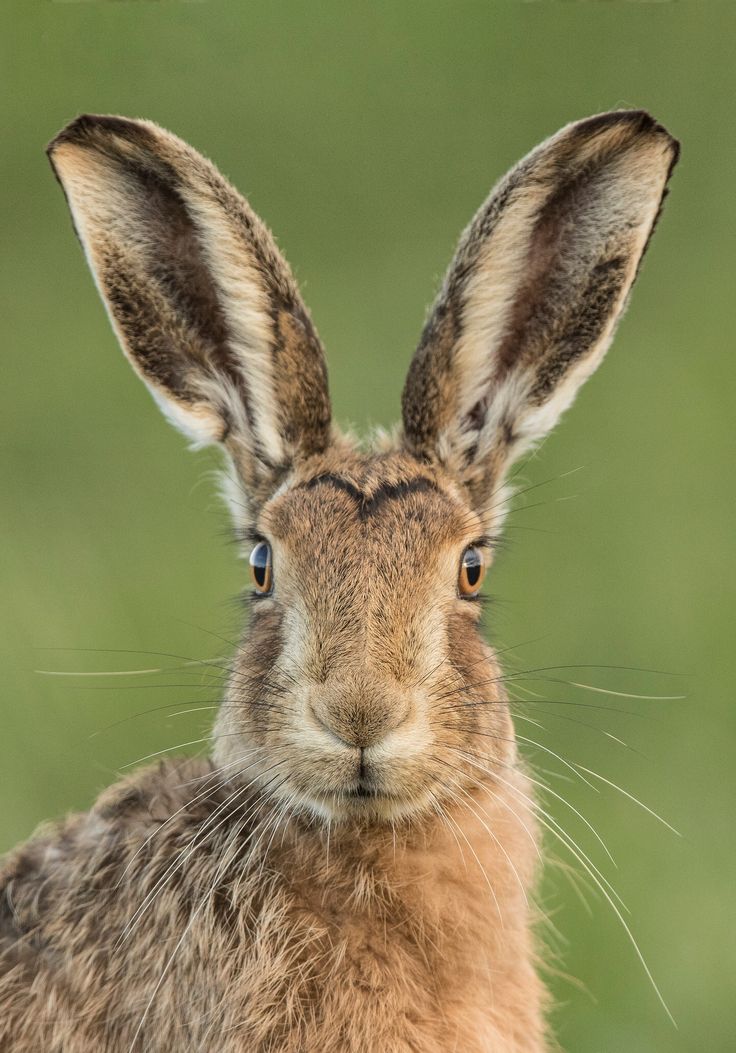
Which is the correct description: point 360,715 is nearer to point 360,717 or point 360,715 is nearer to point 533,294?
point 360,717

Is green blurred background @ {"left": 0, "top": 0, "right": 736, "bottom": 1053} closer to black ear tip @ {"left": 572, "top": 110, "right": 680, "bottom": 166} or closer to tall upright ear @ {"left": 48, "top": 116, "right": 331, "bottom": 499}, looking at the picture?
tall upright ear @ {"left": 48, "top": 116, "right": 331, "bottom": 499}

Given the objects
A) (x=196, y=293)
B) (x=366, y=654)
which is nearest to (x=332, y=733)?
(x=366, y=654)

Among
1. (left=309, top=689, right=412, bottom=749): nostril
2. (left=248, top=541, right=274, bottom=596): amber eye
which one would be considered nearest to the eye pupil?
(left=248, top=541, right=274, bottom=596): amber eye

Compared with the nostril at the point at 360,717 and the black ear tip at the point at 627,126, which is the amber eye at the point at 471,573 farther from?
the black ear tip at the point at 627,126

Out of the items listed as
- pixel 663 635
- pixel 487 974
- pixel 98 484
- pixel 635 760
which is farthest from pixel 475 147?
pixel 487 974

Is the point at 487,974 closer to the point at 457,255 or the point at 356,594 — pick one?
the point at 356,594

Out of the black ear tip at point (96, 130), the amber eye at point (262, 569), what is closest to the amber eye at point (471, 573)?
the amber eye at point (262, 569)
